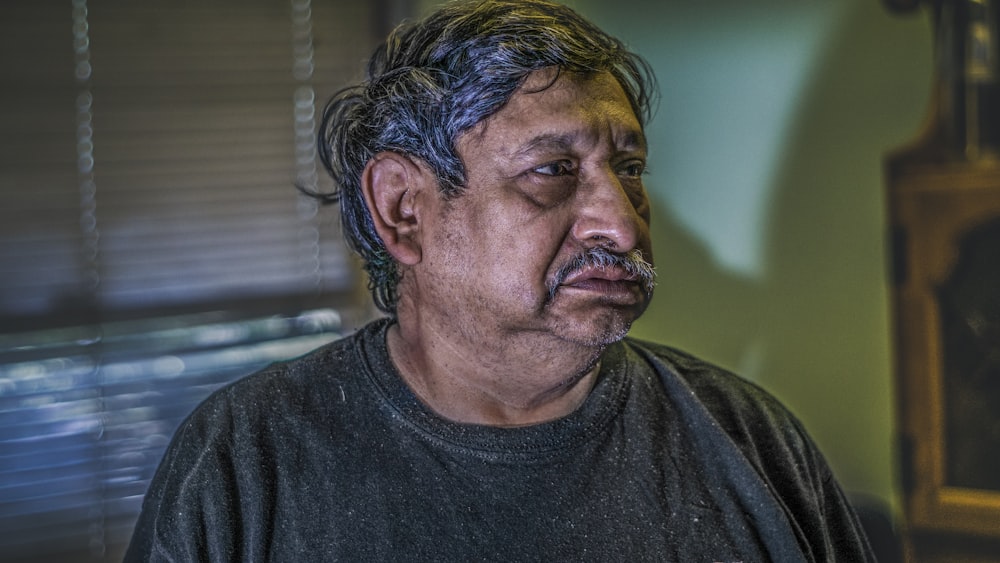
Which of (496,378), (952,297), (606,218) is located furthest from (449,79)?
(952,297)

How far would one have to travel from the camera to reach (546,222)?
3.82 ft

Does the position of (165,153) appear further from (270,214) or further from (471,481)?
(471,481)

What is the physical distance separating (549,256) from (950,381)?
3.07ft

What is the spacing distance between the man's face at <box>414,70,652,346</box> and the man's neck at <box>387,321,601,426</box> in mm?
33

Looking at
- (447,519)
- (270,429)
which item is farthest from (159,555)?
(447,519)

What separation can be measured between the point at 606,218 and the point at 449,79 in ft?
0.87

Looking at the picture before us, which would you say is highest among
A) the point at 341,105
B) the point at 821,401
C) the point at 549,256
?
the point at 341,105

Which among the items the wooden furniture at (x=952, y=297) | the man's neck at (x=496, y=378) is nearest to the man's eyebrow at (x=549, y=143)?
the man's neck at (x=496, y=378)

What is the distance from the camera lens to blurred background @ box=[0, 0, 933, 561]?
1825 millimetres

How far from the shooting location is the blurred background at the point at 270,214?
1.83m

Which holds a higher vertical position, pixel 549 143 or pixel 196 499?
pixel 549 143

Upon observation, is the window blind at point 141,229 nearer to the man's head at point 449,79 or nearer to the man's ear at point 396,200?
the man's head at point 449,79

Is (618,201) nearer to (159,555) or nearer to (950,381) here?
(159,555)

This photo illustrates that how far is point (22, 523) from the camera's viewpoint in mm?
2109
